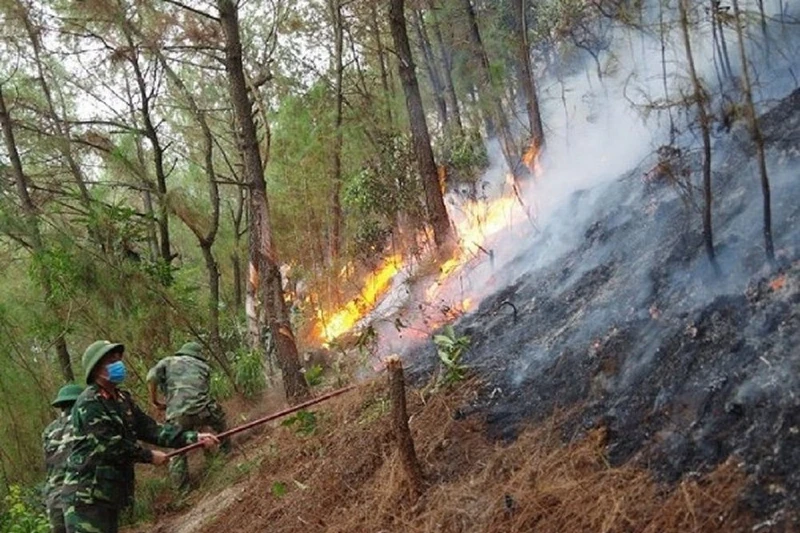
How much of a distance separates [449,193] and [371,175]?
1.70 meters

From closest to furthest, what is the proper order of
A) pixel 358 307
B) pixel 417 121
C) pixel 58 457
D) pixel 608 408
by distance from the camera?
pixel 608 408, pixel 58 457, pixel 417 121, pixel 358 307

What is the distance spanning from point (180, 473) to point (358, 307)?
194 inches

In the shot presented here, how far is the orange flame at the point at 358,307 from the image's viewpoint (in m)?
12.7

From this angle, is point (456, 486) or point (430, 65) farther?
point (430, 65)

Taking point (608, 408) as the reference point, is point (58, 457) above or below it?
above

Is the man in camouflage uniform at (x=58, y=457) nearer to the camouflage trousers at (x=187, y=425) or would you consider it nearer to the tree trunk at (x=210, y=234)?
the camouflage trousers at (x=187, y=425)

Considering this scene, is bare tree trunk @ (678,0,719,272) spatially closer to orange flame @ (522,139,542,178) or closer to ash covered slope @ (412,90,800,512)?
ash covered slope @ (412,90,800,512)

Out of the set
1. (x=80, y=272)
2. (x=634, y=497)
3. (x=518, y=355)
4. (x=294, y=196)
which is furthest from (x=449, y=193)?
(x=634, y=497)

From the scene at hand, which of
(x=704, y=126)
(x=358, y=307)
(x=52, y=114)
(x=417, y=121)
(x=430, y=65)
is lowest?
(x=358, y=307)

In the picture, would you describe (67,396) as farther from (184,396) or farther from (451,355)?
(451,355)

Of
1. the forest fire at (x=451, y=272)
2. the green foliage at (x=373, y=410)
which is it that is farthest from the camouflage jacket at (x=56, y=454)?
the forest fire at (x=451, y=272)

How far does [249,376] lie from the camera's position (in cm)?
1186

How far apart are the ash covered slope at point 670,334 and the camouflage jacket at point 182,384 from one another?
9.13ft

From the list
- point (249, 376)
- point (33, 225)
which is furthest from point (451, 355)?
point (33, 225)
